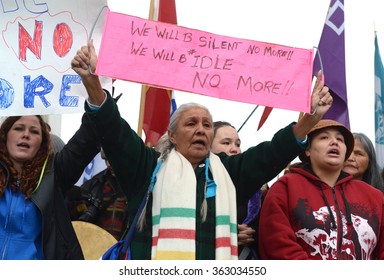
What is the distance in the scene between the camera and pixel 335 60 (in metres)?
5.74

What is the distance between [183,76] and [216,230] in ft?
2.72

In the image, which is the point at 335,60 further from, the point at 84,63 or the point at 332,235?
the point at 84,63

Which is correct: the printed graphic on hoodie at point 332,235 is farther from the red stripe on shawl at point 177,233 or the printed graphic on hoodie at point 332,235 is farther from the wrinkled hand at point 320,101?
the red stripe on shawl at point 177,233

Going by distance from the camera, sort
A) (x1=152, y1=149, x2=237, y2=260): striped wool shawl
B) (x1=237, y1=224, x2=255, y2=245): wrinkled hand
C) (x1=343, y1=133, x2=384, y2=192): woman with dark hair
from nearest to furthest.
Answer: (x1=152, y1=149, x2=237, y2=260): striped wool shawl < (x1=237, y1=224, x2=255, y2=245): wrinkled hand < (x1=343, y1=133, x2=384, y2=192): woman with dark hair

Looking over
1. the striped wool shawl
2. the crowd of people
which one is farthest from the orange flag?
the striped wool shawl

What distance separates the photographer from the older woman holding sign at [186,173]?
3.46 m

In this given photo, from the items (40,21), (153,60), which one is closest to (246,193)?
(153,60)

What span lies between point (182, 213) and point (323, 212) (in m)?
0.88

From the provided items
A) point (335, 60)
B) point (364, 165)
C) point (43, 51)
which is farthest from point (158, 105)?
point (43, 51)

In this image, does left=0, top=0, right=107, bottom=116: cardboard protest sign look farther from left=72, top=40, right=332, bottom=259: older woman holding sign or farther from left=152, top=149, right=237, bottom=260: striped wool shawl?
left=152, top=149, right=237, bottom=260: striped wool shawl

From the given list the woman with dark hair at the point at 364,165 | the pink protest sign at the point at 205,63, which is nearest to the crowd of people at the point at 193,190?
the pink protest sign at the point at 205,63

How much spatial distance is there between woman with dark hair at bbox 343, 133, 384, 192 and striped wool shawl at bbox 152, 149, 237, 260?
1.51 meters

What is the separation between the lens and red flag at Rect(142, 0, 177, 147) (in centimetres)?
593

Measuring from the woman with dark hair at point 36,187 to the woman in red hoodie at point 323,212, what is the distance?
111 cm
